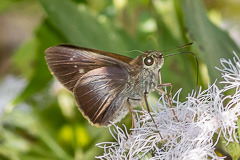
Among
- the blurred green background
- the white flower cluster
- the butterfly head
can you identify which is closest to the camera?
the white flower cluster

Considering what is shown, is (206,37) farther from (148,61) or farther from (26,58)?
(26,58)

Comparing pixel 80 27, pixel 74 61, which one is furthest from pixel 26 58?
pixel 74 61

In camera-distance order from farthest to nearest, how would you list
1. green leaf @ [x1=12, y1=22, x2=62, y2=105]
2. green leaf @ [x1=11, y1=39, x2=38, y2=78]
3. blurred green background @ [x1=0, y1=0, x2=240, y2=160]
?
1. green leaf @ [x1=11, y1=39, x2=38, y2=78]
2. green leaf @ [x1=12, y1=22, x2=62, y2=105]
3. blurred green background @ [x1=0, y1=0, x2=240, y2=160]

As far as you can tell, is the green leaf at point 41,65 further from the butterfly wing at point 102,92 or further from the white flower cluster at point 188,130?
the white flower cluster at point 188,130

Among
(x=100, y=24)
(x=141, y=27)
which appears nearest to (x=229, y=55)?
(x=100, y=24)

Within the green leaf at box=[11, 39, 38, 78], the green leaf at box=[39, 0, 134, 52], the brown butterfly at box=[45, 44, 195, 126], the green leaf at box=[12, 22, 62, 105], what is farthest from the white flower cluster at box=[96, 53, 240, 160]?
the green leaf at box=[11, 39, 38, 78]

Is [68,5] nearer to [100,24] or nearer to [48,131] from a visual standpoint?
[100,24]

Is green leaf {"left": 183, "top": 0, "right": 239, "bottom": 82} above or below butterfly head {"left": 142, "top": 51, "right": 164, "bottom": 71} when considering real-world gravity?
above

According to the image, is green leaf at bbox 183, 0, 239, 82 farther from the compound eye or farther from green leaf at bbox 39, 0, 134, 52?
green leaf at bbox 39, 0, 134, 52
